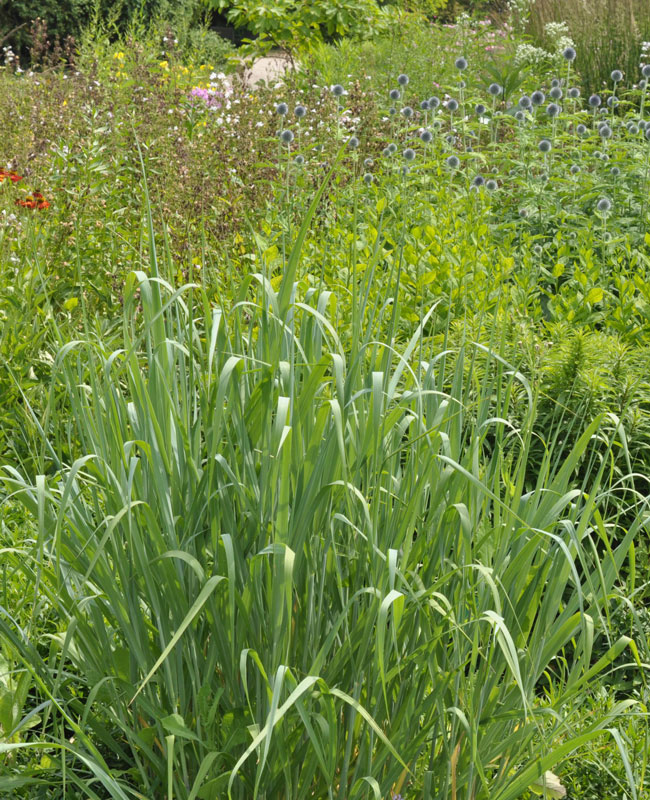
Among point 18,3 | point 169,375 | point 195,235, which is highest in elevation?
point 18,3

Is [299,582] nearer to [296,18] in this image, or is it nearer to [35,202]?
[35,202]

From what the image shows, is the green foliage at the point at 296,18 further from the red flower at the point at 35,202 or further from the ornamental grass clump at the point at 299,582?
the ornamental grass clump at the point at 299,582

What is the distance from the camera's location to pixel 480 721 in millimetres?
1645

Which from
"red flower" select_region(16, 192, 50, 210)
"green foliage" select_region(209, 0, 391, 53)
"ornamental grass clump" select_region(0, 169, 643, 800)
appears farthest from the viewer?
"green foliage" select_region(209, 0, 391, 53)

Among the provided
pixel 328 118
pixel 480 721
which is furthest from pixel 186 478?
pixel 328 118

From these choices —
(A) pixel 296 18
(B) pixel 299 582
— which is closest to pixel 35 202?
(B) pixel 299 582

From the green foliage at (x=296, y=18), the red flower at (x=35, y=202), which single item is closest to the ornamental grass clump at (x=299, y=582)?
the red flower at (x=35, y=202)

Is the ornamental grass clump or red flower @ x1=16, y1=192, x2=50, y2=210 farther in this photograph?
red flower @ x1=16, y1=192, x2=50, y2=210

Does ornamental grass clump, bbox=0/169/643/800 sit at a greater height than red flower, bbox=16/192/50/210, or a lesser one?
lesser

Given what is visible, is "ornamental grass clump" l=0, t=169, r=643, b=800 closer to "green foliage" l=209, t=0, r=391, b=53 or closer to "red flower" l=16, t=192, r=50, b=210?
"red flower" l=16, t=192, r=50, b=210

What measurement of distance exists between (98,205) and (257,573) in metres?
3.05

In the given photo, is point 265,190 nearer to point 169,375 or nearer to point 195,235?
point 195,235

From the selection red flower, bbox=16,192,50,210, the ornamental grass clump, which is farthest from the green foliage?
the ornamental grass clump

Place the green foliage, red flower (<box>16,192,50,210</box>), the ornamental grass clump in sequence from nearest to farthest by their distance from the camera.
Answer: the ornamental grass clump → red flower (<box>16,192,50,210</box>) → the green foliage
